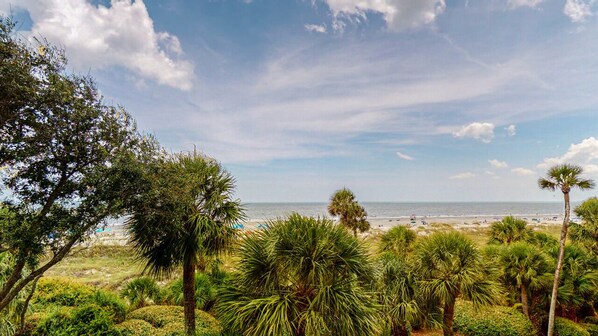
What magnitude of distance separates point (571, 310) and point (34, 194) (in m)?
21.9

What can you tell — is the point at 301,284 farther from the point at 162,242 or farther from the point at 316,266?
the point at 162,242

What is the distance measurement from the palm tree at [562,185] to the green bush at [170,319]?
1297 centimetres

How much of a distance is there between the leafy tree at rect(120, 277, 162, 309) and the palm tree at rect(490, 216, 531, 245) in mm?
20098

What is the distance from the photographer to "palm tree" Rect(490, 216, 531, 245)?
57.3 ft

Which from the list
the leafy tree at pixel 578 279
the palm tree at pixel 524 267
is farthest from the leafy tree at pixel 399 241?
the leafy tree at pixel 578 279

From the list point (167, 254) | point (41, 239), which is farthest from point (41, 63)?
point (167, 254)

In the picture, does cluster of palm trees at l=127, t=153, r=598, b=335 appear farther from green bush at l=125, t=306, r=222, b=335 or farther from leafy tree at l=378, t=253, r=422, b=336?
green bush at l=125, t=306, r=222, b=335

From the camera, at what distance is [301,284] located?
6.29 metres

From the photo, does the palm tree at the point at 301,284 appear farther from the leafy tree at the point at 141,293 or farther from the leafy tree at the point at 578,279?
the leafy tree at the point at 578,279

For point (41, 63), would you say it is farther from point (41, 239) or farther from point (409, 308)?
point (409, 308)

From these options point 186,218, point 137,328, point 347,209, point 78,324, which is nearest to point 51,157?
point 186,218

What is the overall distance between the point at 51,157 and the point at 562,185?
16.8 metres

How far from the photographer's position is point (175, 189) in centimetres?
724

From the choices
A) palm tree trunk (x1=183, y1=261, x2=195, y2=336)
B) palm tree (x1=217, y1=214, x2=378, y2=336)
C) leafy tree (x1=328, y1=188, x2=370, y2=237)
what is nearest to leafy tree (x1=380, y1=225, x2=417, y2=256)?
leafy tree (x1=328, y1=188, x2=370, y2=237)
